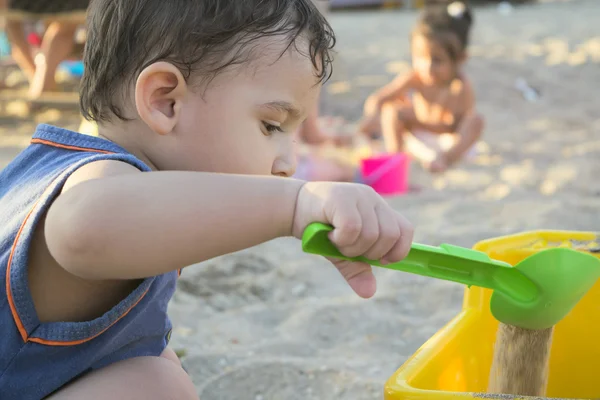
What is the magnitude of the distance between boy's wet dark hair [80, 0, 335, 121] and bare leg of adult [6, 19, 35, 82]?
3850 mm

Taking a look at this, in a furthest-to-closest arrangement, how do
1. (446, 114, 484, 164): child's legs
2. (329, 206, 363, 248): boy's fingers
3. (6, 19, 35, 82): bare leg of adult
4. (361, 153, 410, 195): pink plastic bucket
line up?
1. (6, 19, 35, 82): bare leg of adult
2. (446, 114, 484, 164): child's legs
3. (361, 153, 410, 195): pink plastic bucket
4. (329, 206, 363, 248): boy's fingers

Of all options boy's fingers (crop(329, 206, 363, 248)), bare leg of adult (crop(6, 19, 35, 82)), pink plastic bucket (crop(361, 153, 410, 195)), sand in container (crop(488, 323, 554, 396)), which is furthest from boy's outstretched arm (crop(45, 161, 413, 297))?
bare leg of adult (crop(6, 19, 35, 82))

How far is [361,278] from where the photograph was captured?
75 centimetres

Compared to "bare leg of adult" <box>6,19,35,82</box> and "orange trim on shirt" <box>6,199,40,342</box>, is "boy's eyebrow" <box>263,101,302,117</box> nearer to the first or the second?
"orange trim on shirt" <box>6,199,40,342</box>

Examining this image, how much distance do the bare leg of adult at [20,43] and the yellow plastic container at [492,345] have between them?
3943 mm

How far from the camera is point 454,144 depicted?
2826 mm

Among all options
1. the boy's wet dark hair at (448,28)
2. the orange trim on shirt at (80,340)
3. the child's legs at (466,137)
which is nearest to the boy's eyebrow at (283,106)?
the orange trim on shirt at (80,340)

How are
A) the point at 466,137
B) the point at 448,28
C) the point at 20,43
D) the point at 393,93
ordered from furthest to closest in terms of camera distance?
the point at 20,43
the point at 393,93
the point at 448,28
the point at 466,137

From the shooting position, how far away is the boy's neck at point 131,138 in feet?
2.84

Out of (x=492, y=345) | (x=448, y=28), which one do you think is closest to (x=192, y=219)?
(x=492, y=345)

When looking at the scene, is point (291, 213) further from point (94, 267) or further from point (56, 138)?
point (56, 138)

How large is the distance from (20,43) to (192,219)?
13.7 ft

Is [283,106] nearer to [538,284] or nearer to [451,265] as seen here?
[451,265]

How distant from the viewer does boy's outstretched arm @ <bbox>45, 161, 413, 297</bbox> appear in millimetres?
661
